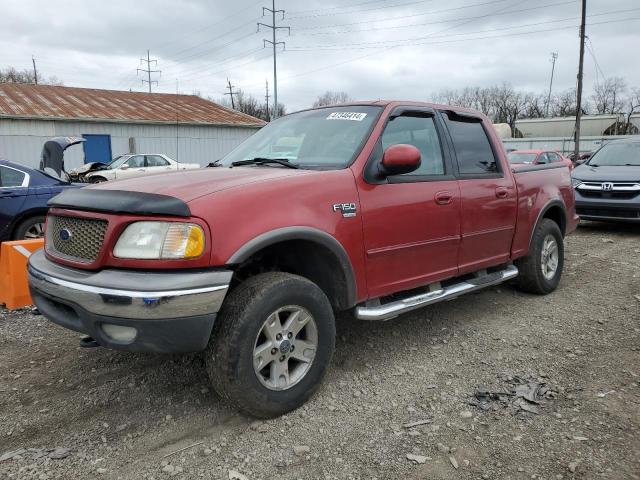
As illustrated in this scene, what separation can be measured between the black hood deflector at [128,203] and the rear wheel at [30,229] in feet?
14.0

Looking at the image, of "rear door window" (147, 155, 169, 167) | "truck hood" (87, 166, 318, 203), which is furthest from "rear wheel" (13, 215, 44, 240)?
"rear door window" (147, 155, 169, 167)

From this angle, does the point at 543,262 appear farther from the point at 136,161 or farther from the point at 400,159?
the point at 136,161

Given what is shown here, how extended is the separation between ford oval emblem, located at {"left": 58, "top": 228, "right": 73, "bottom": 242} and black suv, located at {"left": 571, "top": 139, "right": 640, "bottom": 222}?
8.89 meters

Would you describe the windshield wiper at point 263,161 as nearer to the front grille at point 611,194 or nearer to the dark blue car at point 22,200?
the dark blue car at point 22,200

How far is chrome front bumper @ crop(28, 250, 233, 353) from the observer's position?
8.14 ft

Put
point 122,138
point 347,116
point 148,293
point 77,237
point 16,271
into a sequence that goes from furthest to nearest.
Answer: point 122,138 < point 16,271 < point 347,116 < point 77,237 < point 148,293

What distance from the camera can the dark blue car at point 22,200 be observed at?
6.50 metres

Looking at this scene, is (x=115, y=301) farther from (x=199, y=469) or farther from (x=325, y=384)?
(x=325, y=384)

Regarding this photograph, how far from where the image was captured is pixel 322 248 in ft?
10.3

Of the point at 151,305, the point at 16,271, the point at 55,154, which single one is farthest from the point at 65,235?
the point at 55,154

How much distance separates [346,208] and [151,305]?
52.5 inches

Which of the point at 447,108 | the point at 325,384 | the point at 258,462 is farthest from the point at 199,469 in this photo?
the point at 447,108

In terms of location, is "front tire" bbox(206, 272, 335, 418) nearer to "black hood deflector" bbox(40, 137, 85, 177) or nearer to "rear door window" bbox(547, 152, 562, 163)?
"black hood deflector" bbox(40, 137, 85, 177)

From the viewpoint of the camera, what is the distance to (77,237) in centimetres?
287
